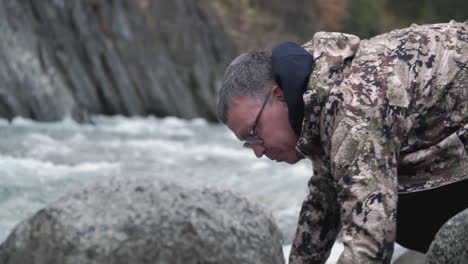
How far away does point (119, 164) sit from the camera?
8.84 meters

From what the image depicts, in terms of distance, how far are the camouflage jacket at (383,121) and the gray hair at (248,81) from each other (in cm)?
16

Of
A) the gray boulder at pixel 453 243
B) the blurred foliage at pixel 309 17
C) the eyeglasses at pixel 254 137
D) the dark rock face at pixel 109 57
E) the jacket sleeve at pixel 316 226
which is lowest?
the blurred foliage at pixel 309 17

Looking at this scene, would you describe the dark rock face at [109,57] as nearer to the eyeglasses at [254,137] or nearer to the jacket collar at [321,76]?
the eyeglasses at [254,137]

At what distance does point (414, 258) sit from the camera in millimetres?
3723

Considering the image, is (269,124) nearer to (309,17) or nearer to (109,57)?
(109,57)

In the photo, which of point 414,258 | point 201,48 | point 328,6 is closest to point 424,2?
point 328,6

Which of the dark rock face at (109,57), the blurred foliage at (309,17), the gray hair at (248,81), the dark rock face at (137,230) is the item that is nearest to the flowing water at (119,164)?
Result: the dark rock face at (109,57)

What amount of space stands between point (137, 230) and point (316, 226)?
737mm

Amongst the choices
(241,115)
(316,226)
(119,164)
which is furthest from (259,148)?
(119,164)

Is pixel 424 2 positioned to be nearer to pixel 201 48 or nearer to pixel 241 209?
pixel 201 48

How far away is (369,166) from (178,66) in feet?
54.3

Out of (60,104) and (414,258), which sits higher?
(414,258)

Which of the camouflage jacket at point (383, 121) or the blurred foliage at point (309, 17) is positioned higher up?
the camouflage jacket at point (383, 121)

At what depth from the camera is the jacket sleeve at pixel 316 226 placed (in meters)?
3.03
